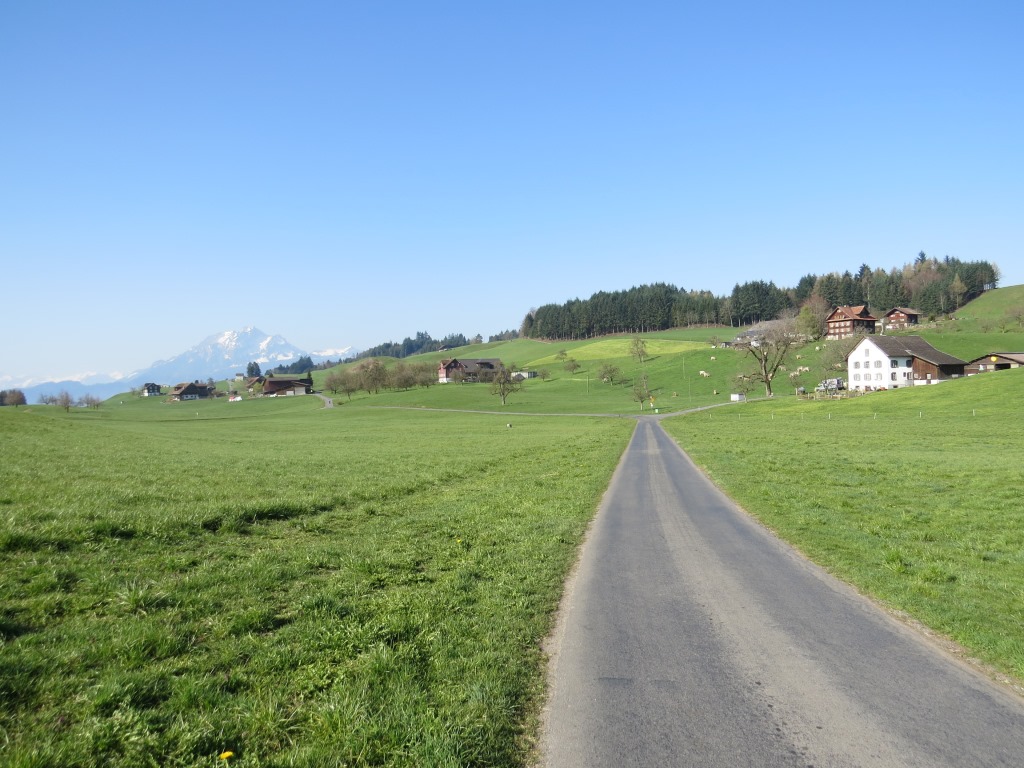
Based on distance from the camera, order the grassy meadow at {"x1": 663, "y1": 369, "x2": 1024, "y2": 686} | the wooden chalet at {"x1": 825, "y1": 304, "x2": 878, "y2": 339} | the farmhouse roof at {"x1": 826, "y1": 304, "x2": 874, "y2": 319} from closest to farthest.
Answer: the grassy meadow at {"x1": 663, "y1": 369, "x2": 1024, "y2": 686} → the wooden chalet at {"x1": 825, "y1": 304, "x2": 878, "y2": 339} → the farmhouse roof at {"x1": 826, "y1": 304, "x2": 874, "y2": 319}

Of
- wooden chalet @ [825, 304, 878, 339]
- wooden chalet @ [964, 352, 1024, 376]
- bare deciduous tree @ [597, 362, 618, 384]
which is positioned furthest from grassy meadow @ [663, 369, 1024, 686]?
wooden chalet @ [825, 304, 878, 339]

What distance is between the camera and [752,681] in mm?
7395

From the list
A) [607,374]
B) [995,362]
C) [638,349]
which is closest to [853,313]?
[638,349]

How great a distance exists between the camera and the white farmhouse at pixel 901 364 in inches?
4286

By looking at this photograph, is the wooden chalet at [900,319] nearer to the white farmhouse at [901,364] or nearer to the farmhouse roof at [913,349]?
the farmhouse roof at [913,349]

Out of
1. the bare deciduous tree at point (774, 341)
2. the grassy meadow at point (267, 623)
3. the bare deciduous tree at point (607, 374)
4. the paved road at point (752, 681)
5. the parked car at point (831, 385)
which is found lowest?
the parked car at point (831, 385)

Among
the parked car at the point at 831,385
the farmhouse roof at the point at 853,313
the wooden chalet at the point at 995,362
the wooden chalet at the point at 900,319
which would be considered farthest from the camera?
the wooden chalet at the point at 900,319

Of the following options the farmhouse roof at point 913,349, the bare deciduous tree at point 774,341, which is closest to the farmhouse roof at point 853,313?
the farmhouse roof at point 913,349

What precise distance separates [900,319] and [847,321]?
27495 millimetres

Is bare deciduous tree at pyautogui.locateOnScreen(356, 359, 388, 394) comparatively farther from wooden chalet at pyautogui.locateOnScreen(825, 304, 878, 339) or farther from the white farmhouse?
wooden chalet at pyautogui.locateOnScreen(825, 304, 878, 339)

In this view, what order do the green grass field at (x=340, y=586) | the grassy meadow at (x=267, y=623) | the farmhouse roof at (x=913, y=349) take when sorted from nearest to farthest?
the grassy meadow at (x=267, y=623), the green grass field at (x=340, y=586), the farmhouse roof at (x=913, y=349)

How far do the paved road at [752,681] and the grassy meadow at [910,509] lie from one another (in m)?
1.07

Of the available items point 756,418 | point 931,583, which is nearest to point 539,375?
point 756,418

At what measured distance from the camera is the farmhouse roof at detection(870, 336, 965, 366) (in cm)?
10956
